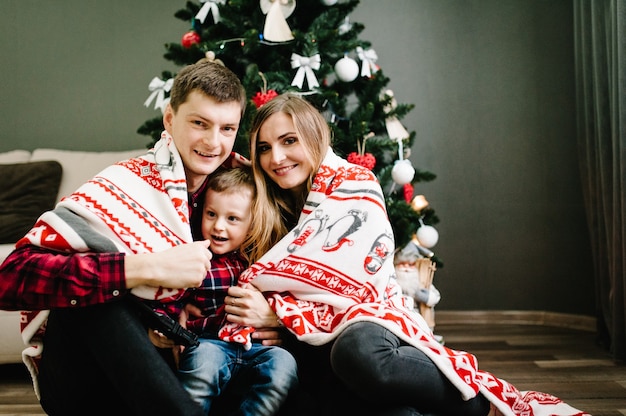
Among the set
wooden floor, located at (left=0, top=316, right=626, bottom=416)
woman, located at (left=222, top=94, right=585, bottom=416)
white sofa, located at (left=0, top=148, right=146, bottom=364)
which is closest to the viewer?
woman, located at (left=222, top=94, right=585, bottom=416)

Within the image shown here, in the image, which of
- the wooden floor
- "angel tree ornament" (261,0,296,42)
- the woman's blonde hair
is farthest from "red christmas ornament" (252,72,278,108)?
the wooden floor

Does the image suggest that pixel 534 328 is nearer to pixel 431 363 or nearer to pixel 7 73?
pixel 431 363

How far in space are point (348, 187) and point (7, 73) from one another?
2.54 m

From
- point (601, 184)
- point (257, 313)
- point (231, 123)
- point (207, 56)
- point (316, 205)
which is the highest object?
point (207, 56)

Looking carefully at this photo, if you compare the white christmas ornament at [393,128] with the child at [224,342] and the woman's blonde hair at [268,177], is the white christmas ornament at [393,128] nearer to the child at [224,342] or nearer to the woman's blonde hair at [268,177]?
the woman's blonde hair at [268,177]

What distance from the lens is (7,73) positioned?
9.89 feet

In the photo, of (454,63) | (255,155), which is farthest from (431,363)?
(454,63)

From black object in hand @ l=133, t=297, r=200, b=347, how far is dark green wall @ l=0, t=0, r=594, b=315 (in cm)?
195

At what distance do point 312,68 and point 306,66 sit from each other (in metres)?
0.05

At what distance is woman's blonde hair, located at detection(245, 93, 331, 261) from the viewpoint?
1444mm

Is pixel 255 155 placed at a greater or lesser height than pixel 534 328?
greater

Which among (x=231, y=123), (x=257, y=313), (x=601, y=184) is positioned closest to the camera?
(x=257, y=313)

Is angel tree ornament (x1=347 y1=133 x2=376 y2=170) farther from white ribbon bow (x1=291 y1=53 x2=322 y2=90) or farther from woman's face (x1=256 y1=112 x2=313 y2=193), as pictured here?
woman's face (x1=256 y1=112 x2=313 y2=193)

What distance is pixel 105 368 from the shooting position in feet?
3.57
